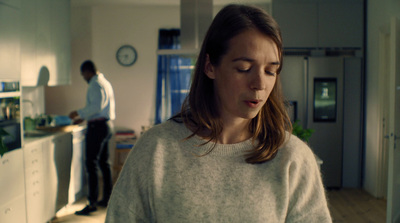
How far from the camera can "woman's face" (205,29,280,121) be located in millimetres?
852

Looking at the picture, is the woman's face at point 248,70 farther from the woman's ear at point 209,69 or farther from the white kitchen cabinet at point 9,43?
the white kitchen cabinet at point 9,43

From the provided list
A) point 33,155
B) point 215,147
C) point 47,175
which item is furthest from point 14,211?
A: point 215,147

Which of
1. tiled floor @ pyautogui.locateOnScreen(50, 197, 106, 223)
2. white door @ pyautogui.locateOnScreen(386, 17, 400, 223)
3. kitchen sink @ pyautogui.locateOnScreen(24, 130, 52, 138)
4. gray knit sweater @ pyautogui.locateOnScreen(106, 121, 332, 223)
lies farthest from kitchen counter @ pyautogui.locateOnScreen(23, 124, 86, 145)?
white door @ pyautogui.locateOnScreen(386, 17, 400, 223)

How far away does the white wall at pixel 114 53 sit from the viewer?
5.95 metres

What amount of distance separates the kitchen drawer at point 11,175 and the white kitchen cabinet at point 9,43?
600 mm

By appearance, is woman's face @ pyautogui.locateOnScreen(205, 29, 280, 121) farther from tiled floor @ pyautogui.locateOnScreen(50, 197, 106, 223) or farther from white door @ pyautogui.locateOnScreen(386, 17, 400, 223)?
tiled floor @ pyautogui.locateOnScreen(50, 197, 106, 223)

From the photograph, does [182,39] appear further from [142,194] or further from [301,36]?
[142,194]

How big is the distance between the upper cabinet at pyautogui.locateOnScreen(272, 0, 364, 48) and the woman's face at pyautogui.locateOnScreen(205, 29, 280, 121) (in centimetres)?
423

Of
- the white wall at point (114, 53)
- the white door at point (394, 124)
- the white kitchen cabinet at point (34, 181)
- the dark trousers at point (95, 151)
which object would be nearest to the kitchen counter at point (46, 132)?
the white kitchen cabinet at point (34, 181)

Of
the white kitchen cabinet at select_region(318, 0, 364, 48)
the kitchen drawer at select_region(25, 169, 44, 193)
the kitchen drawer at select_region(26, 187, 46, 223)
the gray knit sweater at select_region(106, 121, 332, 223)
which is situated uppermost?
the white kitchen cabinet at select_region(318, 0, 364, 48)

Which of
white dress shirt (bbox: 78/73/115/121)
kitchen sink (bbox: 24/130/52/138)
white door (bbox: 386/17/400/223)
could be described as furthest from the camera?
white dress shirt (bbox: 78/73/115/121)

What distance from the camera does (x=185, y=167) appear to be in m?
0.93

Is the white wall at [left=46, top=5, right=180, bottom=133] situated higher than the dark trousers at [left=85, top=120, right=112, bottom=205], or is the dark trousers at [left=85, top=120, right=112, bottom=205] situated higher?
the white wall at [left=46, top=5, right=180, bottom=133]

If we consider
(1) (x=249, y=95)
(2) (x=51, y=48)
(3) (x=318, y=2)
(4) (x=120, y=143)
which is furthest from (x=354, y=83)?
Answer: (1) (x=249, y=95)
